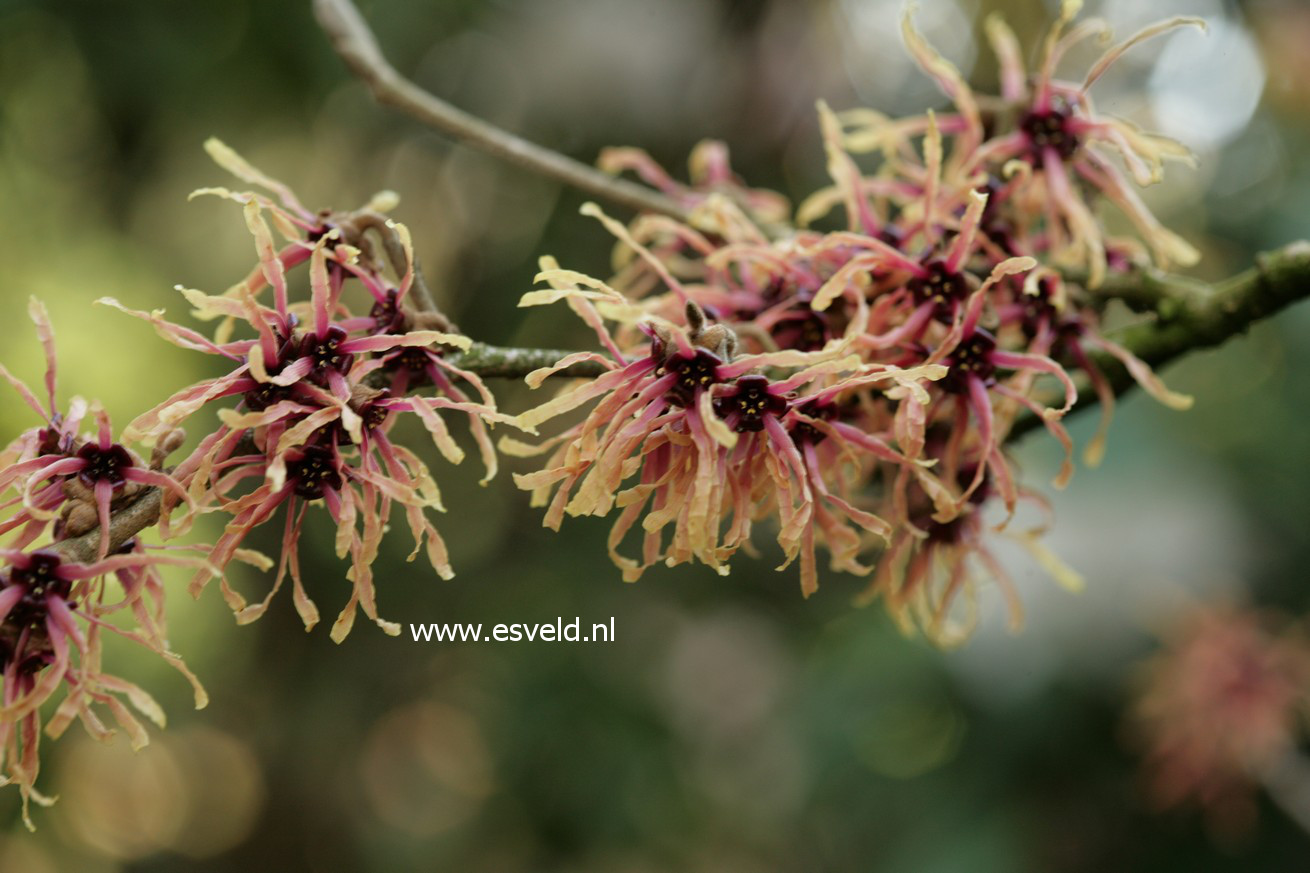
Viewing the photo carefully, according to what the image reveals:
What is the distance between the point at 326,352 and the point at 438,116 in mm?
407

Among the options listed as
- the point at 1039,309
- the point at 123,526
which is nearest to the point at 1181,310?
the point at 1039,309

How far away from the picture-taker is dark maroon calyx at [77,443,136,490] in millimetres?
629

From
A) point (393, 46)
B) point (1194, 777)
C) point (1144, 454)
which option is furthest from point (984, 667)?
point (393, 46)

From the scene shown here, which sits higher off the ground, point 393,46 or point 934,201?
point 393,46

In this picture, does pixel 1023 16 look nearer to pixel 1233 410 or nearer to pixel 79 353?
pixel 1233 410

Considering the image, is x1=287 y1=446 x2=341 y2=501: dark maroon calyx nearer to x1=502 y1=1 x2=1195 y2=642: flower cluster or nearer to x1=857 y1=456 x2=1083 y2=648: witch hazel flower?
x1=502 y1=1 x2=1195 y2=642: flower cluster

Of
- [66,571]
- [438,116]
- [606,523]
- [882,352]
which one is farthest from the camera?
[606,523]

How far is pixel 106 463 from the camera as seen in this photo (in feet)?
2.08

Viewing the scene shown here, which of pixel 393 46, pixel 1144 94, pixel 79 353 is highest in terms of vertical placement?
pixel 1144 94

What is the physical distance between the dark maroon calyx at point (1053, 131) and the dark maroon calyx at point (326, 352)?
60cm

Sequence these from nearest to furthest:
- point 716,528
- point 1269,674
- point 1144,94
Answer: point 716,528, point 1269,674, point 1144,94

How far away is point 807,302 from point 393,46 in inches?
93.8

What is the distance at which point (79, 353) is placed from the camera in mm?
2266

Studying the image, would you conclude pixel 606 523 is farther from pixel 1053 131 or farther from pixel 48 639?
pixel 48 639
